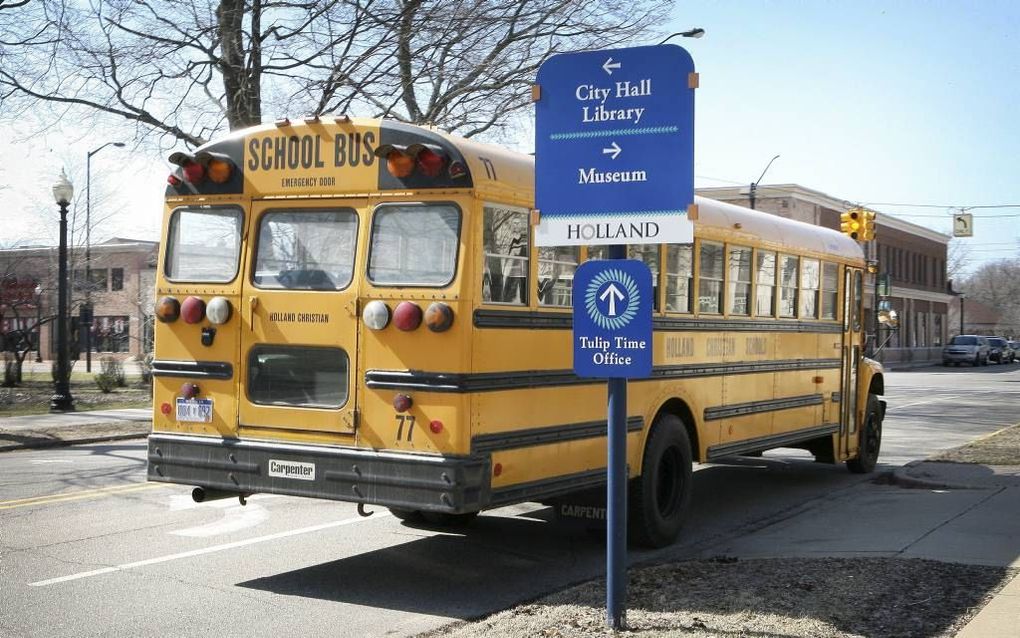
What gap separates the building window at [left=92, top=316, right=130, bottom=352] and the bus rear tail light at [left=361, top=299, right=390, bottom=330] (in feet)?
153

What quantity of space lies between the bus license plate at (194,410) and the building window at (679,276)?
3577 millimetres

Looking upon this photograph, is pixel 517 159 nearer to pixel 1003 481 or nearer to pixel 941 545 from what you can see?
pixel 941 545

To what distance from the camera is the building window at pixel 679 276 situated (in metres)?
8.62

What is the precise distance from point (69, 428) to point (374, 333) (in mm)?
13123

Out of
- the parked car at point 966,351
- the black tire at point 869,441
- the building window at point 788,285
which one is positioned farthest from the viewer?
the parked car at point 966,351

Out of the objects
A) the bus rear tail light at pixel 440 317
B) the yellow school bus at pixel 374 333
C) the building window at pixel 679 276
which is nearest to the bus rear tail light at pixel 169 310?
the yellow school bus at pixel 374 333

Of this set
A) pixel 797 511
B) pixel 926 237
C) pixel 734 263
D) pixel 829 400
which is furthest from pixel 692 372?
pixel 926 237

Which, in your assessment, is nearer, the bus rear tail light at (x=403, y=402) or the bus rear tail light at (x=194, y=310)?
the bus rear tail light at (x=403, y=402)

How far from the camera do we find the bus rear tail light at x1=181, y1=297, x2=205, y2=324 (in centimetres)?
733

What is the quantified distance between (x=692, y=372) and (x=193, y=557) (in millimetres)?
4143

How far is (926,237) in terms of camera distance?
8581 centimetres

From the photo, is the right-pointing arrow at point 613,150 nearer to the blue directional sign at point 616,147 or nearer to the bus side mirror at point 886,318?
the blue directional sign at point 616,147

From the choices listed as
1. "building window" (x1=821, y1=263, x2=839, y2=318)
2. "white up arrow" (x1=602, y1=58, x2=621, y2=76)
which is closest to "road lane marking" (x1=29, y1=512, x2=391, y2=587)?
"white up arrow" (x1=602, y1=58, x2=621, y2=76)

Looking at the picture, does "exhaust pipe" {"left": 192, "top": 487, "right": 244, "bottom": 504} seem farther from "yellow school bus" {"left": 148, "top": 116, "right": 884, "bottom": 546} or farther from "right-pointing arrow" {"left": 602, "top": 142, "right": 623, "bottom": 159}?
"right-pointing arrow" {"left": 602, "top": 142, "right": 623, "bottom": 159}
